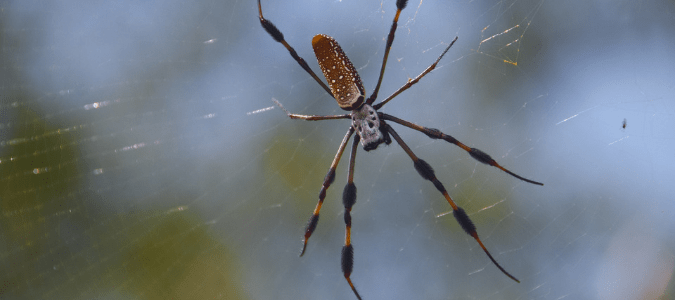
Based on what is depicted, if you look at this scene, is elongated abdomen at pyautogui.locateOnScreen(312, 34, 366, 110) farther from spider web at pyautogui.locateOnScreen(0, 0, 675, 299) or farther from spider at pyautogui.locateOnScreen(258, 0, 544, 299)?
spider web at pyautogui.locateOnScreen(0, 0, 675, 299)

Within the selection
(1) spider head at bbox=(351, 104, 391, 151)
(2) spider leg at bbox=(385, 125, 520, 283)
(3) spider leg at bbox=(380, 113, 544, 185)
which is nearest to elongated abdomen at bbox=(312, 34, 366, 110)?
(1) spider head at bbox=(351, 104, 391, 151)

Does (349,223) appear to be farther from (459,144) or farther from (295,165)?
(295,165)

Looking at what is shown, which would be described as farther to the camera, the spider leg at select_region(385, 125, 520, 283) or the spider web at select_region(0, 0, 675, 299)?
the spider web at select_region(0, 0, 675, 299)

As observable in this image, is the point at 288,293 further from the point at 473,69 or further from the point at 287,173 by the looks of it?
the point at 473,69

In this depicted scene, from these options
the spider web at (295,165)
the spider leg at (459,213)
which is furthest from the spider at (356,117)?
the spider web at (295,165)

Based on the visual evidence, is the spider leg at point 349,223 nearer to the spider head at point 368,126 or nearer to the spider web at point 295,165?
the spider head at point 368,126

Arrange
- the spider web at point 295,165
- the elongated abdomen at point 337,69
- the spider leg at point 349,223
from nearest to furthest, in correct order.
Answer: the elongated abdomen at point 337,69
the spider leg at point 349,223
the spider web at point 295,165
